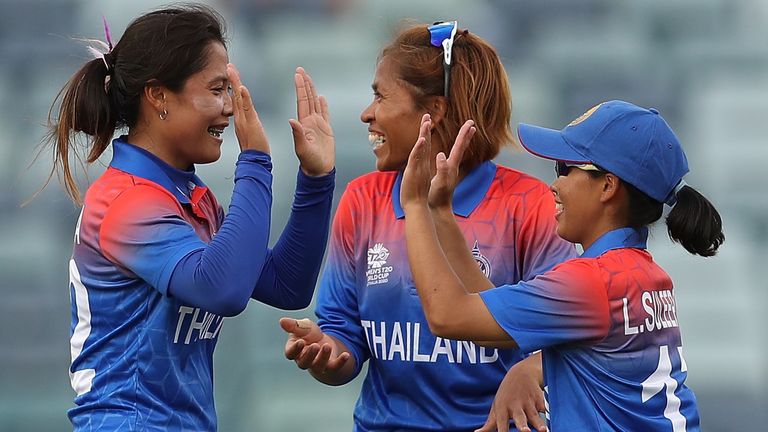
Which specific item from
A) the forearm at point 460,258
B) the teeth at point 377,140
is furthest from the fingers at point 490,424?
the teeth at point 377,140

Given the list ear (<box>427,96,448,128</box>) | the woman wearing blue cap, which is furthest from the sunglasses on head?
ear (<box>427,96,448,128</box>)

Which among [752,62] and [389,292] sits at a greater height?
[752,62]

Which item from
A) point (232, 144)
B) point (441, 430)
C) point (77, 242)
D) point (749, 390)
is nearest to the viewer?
point (77, 242)

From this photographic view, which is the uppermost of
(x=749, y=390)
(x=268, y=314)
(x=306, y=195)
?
(x=306, y=195)

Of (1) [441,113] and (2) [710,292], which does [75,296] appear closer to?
(1) [441,113]

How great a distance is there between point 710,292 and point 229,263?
3.25 m

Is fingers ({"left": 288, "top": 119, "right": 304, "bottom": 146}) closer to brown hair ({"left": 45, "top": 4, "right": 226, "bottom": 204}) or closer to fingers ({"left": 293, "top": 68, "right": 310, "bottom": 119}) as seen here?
fingers ({"left": 293, "top": 68, "right": 310, "bottom": 119})

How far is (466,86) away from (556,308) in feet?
2.57

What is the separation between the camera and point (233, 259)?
238 cm

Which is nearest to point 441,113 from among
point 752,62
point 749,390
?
point 749,390

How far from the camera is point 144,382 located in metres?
2.42

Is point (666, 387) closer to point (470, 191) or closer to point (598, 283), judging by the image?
point (598, 283)

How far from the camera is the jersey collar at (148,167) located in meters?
2.53

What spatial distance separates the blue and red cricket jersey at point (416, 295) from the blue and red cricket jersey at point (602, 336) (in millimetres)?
446
